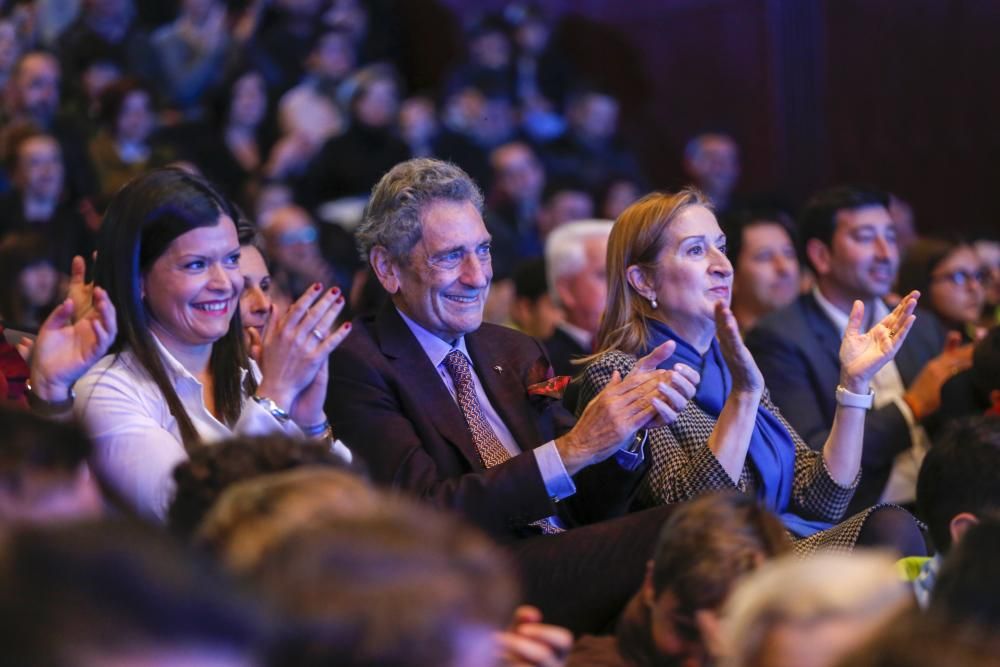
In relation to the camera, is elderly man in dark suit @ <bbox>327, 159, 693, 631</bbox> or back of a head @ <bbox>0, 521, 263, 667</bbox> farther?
elderly man in dark suit @ <bbox>327, 159, 693, 631</bbox>

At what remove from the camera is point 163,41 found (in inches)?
281

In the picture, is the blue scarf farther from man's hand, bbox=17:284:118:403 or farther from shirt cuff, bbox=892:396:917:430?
man's hand, bbox=17:284:118:403

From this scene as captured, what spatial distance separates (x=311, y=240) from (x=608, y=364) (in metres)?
2.65

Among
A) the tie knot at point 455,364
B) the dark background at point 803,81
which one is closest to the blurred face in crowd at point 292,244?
the tie knot at point 455,364

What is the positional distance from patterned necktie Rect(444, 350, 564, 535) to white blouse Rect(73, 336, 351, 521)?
33cm

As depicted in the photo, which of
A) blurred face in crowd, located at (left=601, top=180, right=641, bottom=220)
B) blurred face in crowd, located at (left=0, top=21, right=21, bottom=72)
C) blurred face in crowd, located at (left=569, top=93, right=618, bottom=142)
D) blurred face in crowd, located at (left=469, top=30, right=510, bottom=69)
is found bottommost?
blurred face in crowd, located at (left=601, top=180, right=641, bottom=220)

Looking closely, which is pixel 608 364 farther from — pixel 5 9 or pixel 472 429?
pixel 5 9

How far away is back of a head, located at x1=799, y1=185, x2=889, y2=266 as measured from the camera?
13.4 ft

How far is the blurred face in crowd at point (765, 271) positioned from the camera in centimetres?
447

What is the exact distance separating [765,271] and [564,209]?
6.62 ft

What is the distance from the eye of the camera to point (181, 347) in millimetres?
2770

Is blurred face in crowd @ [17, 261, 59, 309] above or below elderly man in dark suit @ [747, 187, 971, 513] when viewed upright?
above

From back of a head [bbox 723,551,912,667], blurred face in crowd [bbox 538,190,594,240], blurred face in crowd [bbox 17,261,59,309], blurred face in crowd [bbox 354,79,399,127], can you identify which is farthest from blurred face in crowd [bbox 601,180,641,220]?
back of a head [bbox 723,551,912,667]

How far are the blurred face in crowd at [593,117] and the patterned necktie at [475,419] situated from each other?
16.1 ft
